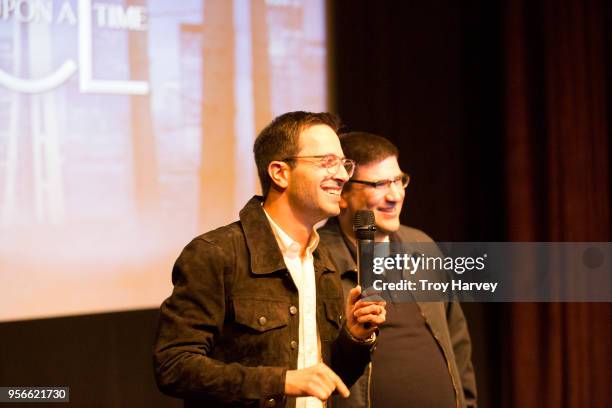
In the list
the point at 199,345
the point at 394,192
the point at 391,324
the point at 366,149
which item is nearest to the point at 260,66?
the point at 366,149

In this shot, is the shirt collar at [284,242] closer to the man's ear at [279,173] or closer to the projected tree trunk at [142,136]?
the man's ear at [279,173]

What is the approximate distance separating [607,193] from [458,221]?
828 millimetres

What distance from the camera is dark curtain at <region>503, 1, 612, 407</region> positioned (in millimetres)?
4473

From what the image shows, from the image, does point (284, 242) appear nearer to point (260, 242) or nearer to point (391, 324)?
point (260, 242)

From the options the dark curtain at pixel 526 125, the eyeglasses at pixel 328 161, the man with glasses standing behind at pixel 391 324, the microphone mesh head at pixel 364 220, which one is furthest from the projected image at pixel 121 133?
the microphone mesh head at pixel 364 220

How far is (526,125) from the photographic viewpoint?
451 cm

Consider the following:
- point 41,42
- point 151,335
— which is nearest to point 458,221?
point 151,335

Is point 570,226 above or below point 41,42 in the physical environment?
below

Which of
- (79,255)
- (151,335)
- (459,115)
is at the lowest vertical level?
(151,335)

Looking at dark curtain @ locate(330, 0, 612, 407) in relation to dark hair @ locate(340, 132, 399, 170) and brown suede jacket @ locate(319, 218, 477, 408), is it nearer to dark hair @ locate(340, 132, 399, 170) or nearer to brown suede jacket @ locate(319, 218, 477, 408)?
dark hair @ locate(340, 132, 399, 170)

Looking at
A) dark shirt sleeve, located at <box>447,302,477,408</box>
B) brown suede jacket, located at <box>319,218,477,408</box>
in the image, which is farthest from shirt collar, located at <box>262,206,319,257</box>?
dark shirt sleeve, located at <box>447,302,477,408</box>

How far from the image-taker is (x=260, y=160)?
232 centimetres

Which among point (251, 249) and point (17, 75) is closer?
point (251, 249)

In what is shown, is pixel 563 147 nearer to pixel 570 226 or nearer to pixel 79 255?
pixel 570 226
